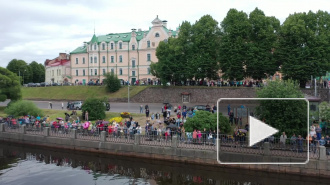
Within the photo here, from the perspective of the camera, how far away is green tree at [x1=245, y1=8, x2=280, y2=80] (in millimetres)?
46594

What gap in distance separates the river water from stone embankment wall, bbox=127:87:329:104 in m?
28.2

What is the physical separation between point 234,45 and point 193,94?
35.8ft

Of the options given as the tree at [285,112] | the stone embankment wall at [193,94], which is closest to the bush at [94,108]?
the stone embankment wall at [193,94]

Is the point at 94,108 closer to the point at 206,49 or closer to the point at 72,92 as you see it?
the point at 206,49

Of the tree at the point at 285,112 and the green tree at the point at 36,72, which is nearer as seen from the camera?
the tree at the point at 285,112

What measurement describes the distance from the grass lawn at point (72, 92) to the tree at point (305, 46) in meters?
26.0

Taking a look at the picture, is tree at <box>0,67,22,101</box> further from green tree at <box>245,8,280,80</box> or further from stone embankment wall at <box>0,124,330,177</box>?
green tree at <box>245,8,280,80</box>

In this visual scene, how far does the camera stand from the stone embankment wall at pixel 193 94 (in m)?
49.9

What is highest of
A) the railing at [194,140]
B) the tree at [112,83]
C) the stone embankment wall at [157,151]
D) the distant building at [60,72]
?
the distant building at [60,72]

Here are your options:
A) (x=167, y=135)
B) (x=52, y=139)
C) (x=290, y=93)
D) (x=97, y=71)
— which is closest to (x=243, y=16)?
(x=290, y=93)

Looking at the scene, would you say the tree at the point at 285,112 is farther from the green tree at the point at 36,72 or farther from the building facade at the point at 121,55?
the green tree at the point at 36,72

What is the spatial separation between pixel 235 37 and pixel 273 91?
85.0 ft

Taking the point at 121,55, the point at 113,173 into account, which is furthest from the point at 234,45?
the point at 121,55

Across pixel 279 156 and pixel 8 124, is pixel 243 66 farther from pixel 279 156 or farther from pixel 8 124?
pixel 8 124
